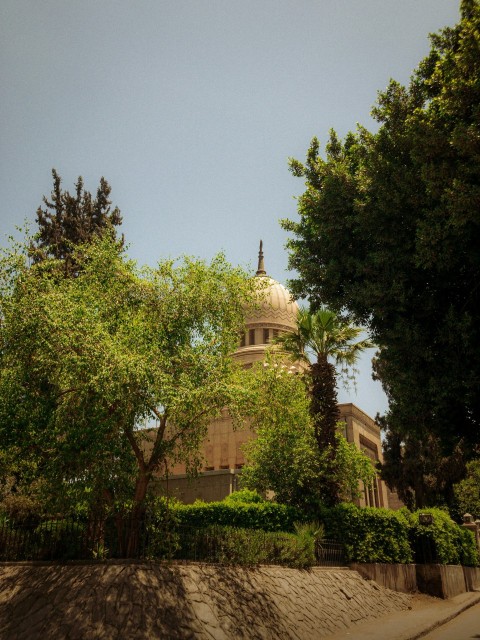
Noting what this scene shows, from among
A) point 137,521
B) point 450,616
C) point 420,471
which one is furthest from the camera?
point 420,471

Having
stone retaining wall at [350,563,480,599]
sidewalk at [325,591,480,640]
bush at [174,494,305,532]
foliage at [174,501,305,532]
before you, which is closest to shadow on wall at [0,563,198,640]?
sidewalk at [325,591,480,640]

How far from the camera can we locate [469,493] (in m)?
35.0

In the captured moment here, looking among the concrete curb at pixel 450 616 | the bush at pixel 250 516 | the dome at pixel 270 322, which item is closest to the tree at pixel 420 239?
the concrete curb at pixel 450 616

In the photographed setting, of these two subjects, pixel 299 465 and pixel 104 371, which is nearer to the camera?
pixel 104 371

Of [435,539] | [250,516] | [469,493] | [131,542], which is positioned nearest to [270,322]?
[469,493]

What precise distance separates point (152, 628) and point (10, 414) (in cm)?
529

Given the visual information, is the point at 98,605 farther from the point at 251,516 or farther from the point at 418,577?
the point at 418,577

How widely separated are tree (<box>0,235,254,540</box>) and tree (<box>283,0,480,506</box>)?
11.5 ft

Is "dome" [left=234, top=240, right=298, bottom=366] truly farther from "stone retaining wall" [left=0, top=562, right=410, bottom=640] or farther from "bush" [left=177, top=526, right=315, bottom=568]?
"stone retaining wall" [left=0, top=562, right=410, bottom=640]

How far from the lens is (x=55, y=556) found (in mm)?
12500

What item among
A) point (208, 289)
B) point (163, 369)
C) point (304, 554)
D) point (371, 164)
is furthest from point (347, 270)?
point (304, 554)

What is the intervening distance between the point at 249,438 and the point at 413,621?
11.8 m

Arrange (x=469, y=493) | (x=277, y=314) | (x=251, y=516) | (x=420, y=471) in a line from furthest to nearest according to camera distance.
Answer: (x=277, y=314) < (x=469, y=493) < (x=420, y=471) < (x=251, y=516)

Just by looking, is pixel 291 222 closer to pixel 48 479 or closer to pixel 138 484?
pixel 138 484
